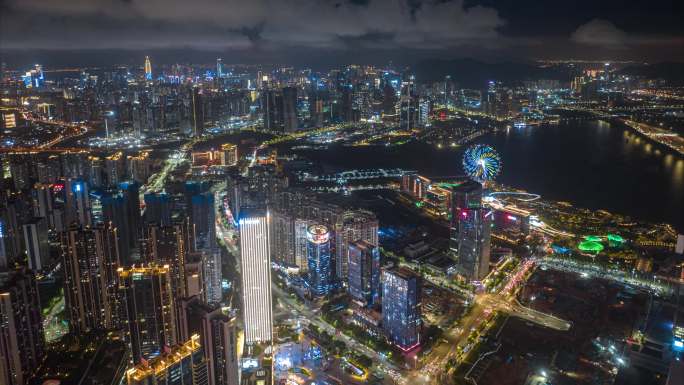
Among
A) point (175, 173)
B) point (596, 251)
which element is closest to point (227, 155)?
point (175, 173)

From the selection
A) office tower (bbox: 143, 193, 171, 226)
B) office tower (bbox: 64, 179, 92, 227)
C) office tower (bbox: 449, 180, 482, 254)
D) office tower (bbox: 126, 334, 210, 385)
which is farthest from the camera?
office tower (bbox: 64, 179, 92, 227)

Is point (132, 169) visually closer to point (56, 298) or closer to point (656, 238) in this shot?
point (56, 298)

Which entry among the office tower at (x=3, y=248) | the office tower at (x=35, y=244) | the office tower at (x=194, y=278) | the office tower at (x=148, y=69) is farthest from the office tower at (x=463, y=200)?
the office tower at (x=148, y=69)

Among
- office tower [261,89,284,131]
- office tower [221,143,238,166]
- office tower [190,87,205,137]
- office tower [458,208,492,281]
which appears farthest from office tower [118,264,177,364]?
office tower [261,89,284,131]

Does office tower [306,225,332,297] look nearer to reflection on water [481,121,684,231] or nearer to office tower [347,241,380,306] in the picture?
office tower [347,241,380,306]

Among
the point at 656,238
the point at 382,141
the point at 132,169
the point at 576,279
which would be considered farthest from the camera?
the point at 382,141
